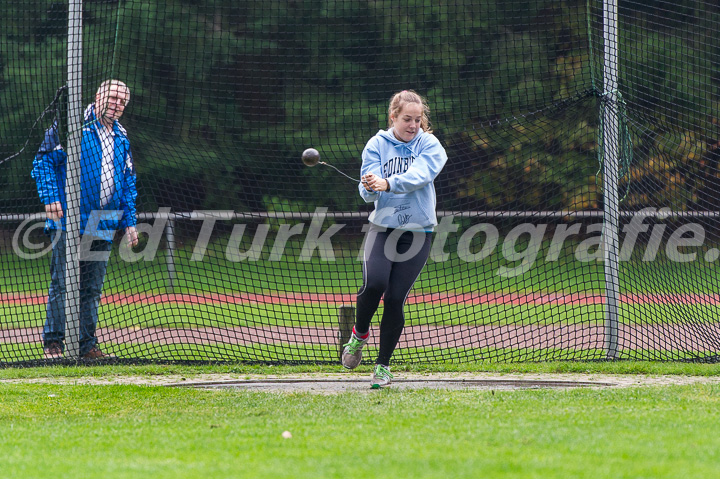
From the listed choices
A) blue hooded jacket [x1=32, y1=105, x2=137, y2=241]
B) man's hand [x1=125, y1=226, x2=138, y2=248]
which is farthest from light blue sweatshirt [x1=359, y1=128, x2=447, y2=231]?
blue hooded jacket [x1=32, y1=105, x2=137, y2=241]

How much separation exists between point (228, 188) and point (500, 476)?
1346cm

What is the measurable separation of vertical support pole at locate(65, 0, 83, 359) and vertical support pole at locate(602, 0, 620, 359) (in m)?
4.46

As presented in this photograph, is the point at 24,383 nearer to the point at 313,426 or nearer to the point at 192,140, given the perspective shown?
the point at 313,426

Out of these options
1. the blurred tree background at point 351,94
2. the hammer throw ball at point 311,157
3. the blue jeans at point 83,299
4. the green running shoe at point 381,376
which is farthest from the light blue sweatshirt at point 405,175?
the blurred tree background at point 351,94

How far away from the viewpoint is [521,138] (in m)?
13.6

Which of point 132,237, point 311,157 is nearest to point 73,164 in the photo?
point 132,237

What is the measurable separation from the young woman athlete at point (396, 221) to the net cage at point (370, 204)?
1.45 meters

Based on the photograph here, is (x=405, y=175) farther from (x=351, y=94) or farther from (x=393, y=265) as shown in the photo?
(x=351, y=94)

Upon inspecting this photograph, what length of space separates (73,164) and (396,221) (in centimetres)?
342

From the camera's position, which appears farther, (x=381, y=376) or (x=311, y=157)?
(x=311, y=157)

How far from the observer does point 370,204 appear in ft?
50.3

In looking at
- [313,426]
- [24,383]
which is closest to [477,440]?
[313,426]

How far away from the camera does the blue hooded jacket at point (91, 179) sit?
23.7 ft

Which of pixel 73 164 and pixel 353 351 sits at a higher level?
pixel 73 164
